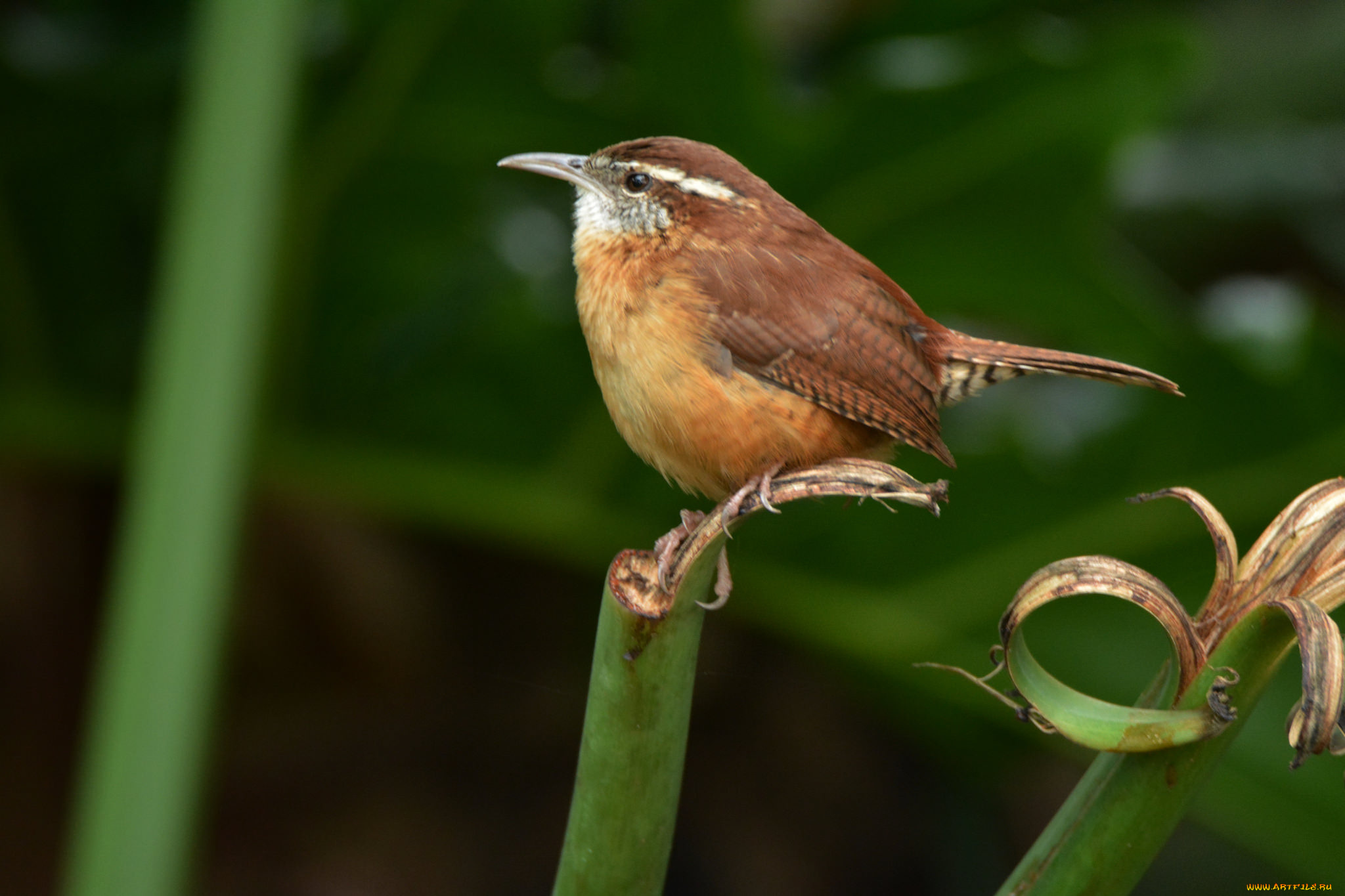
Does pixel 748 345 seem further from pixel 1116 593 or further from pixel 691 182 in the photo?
pixel 1116 593

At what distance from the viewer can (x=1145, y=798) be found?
3.06 ft

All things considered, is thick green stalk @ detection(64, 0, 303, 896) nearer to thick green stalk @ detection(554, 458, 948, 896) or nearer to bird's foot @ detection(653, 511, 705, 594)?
bird's foot @ detection(653, 511, 705, 594)

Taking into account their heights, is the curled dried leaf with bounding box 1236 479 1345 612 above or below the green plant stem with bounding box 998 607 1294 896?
above

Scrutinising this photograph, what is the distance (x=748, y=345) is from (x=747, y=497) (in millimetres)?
374

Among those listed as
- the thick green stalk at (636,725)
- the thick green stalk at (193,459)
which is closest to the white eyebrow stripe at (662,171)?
the thick green stalk at (193,459)

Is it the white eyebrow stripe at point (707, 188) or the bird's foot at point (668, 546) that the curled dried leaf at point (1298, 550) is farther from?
the white eyebrow stripe at point (707, 188)

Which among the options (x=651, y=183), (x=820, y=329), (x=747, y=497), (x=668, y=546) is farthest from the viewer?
(x=651, y=183)

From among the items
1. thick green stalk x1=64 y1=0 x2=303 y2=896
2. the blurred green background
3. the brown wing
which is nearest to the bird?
the brown wing

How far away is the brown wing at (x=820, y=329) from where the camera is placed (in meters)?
1.60

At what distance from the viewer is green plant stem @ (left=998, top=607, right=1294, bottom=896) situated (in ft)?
2.98

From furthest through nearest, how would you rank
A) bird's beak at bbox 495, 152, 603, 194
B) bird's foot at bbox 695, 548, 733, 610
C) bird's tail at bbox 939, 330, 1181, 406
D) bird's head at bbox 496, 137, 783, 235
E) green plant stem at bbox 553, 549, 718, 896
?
1. bird's beak at bbox 495, 152, 603, 194
2. bird's head at bbox 496, 137, 783, 235
3. bird's tail at bbox 939, 330, 1181, 406
4. bird's foot at bbox 695, 548, 733, 610
5. green plant stem at bbox 553, 549, 718, 896

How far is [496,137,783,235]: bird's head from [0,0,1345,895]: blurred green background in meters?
0.74

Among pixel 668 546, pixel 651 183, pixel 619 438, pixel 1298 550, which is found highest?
pixel 651 183

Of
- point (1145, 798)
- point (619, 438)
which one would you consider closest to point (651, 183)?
point (1145, 798)
